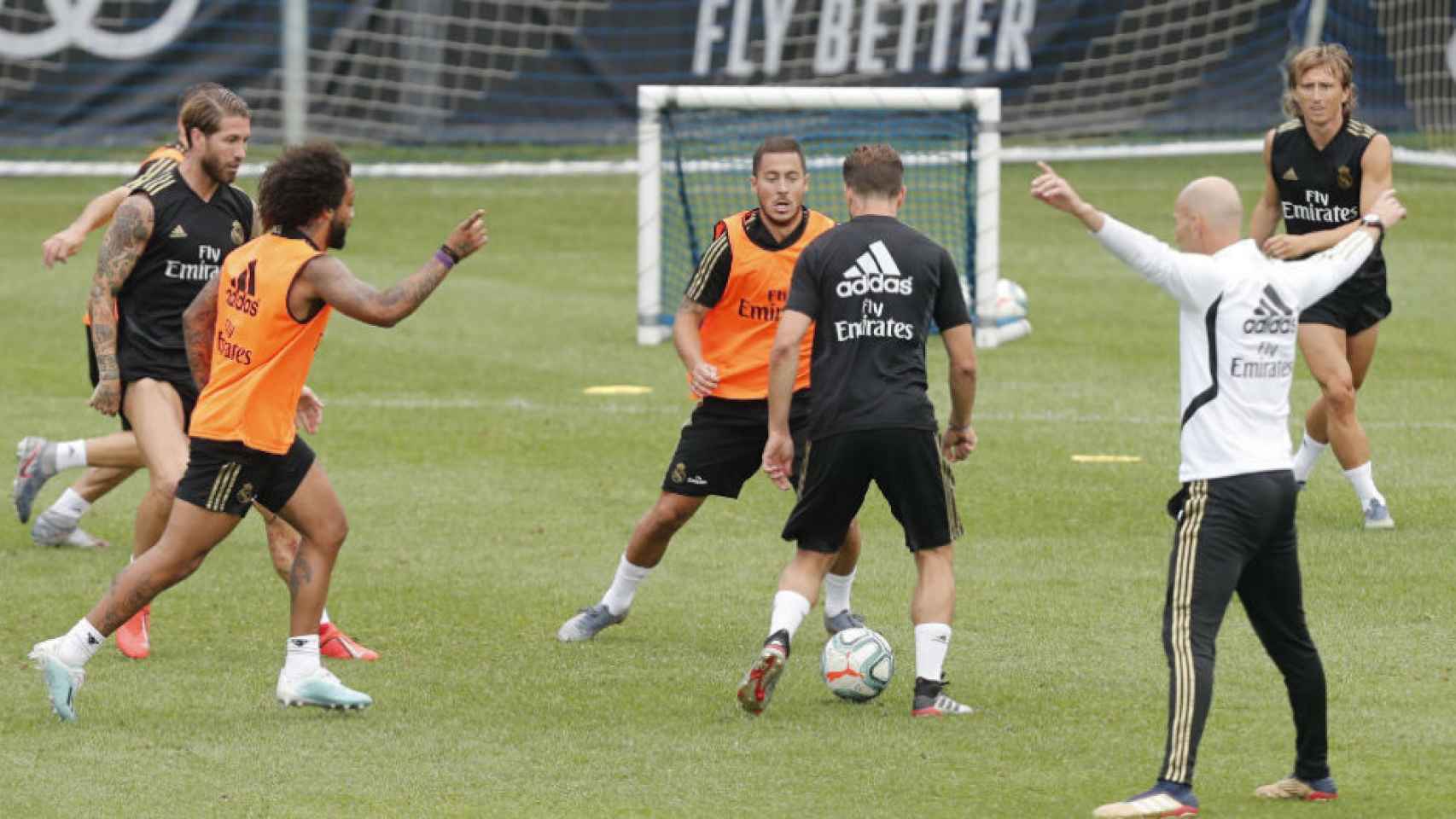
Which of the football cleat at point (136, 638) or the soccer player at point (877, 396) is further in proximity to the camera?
the football cleat at point (136, 638)

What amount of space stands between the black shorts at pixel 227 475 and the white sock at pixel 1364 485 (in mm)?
5701

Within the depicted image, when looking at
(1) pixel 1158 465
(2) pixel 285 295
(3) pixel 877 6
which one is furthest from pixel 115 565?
(3) pixel 877 6

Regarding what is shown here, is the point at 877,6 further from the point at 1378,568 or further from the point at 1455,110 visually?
the point at 1378,568

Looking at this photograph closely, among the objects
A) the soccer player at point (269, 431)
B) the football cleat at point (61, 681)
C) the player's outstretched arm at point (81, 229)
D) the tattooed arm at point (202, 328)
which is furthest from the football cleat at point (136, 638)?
the player's outstretched arm at point (81, 229)

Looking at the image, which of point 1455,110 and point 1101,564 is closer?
point 1101,564

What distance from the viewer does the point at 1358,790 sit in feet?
23.0

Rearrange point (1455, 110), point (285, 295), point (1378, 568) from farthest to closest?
point (1455, 110) < point (1378, 568) < point (285, 295)

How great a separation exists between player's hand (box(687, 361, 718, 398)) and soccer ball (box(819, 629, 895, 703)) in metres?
1.30

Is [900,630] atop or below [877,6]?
below

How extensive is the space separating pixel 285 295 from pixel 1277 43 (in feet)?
65.7

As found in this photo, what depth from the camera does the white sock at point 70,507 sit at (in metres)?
11.3

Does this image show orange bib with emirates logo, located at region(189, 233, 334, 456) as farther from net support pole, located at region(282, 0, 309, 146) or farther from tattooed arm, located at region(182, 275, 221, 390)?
net support pole, located at region(282, 0, 309, 146)

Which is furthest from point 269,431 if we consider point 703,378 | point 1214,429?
point 1214,429

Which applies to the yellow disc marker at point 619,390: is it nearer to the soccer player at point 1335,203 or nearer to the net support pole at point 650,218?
the net support pole at point 650,218
